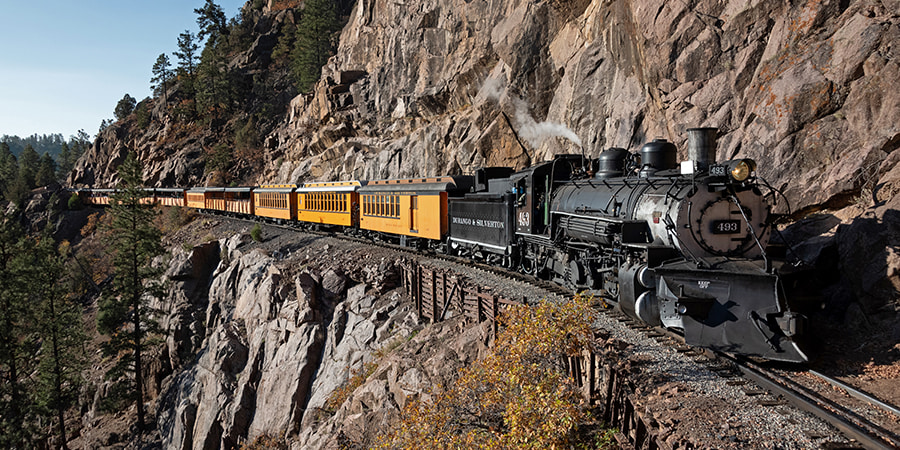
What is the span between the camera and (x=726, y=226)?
905cm

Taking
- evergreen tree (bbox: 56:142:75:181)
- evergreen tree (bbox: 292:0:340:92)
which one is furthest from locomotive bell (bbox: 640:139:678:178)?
evergreen tree (bbox: 56:142:75:181)

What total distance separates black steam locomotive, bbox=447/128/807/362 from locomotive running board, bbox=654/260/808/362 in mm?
15

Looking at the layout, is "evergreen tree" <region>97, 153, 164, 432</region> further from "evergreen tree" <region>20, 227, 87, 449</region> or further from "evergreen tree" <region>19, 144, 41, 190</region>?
"evergreen tree" <region>19, 144, 41, 190</region>

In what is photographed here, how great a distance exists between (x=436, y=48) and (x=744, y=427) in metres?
35.8

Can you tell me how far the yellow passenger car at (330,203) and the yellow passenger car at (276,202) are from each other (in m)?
0.60

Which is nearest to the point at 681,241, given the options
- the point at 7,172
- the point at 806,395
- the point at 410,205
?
the point at 806,395

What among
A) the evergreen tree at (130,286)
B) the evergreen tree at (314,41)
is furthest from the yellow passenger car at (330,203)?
the evergreen tree at (314,41)

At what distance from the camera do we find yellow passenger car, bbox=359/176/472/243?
2006 centimetres

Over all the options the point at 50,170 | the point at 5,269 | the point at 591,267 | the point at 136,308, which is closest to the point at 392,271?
the point at 591,267

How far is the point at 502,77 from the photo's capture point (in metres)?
30.2

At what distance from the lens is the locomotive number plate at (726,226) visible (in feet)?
29.6

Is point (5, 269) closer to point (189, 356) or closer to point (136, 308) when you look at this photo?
point (136, 308)

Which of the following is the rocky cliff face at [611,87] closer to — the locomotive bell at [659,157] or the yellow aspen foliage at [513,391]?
the locomotive bell at [659,157]

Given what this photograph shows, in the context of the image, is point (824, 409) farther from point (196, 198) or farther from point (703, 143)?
point (196, 198)
